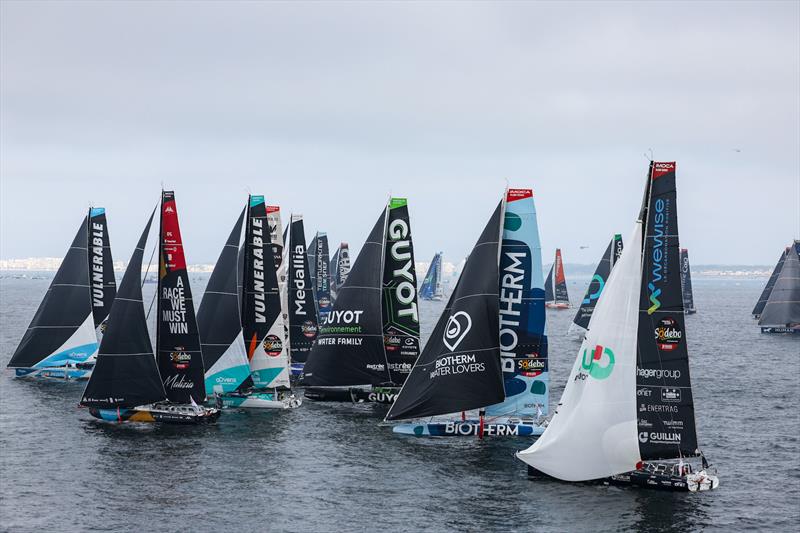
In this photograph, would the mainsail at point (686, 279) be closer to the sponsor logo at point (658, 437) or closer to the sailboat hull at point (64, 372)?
the sailboat hull at point (64, 372)

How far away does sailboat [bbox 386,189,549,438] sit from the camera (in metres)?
43.5

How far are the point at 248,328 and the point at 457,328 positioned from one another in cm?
1572

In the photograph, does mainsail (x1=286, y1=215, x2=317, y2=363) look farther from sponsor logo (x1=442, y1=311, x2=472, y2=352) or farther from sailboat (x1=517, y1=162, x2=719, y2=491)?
sailboat (x1=517, y1=162, x2=719, y2=491)

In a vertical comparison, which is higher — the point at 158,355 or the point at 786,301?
the point at 786,301

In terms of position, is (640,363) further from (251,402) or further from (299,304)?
(299,304)

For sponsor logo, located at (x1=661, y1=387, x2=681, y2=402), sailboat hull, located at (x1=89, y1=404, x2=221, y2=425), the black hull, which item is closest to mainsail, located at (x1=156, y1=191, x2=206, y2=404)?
sailboat hull, located at (x1=89, y1=404, x2=221, y2=425)

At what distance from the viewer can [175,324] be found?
48.7 metres

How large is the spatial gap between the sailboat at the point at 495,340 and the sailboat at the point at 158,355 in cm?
1195

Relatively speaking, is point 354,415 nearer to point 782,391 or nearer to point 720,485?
point 720,485

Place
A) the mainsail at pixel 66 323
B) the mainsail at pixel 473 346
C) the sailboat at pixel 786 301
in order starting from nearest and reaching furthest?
the mainsail at pixel 473 346 → the mainsail at pixel 66 323 → the sailboat at pixel 786 301

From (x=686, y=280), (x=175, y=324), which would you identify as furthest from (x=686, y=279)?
(x=175, y=324)

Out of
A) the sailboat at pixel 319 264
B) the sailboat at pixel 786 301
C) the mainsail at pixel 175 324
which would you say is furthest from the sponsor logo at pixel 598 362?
the sailboat at pixel 786 301

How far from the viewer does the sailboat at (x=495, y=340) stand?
4353 centimetres

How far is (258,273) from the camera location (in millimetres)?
54125
